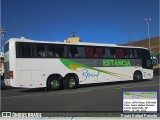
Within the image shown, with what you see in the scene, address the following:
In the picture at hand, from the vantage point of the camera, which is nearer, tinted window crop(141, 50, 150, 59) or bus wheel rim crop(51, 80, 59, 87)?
bus wheel rim crop(51, 80, 59, 87)

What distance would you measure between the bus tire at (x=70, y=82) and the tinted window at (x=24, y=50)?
253 cm

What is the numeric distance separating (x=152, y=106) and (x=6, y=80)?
10.5 m

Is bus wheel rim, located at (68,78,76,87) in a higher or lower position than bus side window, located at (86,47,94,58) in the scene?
lower

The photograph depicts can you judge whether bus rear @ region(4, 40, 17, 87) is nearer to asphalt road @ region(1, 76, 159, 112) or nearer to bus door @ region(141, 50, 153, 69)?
asphalt road @ region(1, 76, 159, 112)

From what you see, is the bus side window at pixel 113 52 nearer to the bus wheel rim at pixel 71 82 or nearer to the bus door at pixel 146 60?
the bus door at pixel 146 60

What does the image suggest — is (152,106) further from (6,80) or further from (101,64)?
(101,64)

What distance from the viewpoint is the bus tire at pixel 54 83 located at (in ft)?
50.4

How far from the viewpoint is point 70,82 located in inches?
632

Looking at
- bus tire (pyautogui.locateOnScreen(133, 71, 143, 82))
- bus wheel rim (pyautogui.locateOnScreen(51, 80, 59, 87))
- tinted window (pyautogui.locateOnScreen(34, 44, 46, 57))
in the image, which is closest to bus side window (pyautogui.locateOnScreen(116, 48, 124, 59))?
bus tire (pyautogui.locateOnScreen(133, 71, 143, 82))

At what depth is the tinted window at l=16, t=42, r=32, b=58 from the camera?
556 inches

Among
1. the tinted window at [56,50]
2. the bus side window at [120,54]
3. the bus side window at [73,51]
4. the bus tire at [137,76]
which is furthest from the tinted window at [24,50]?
the bus tire at [137,76]

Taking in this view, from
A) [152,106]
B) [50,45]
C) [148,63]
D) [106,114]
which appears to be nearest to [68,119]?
[106,114]

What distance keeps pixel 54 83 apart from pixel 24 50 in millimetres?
2368

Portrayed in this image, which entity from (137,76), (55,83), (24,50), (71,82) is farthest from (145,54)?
(24,50)
